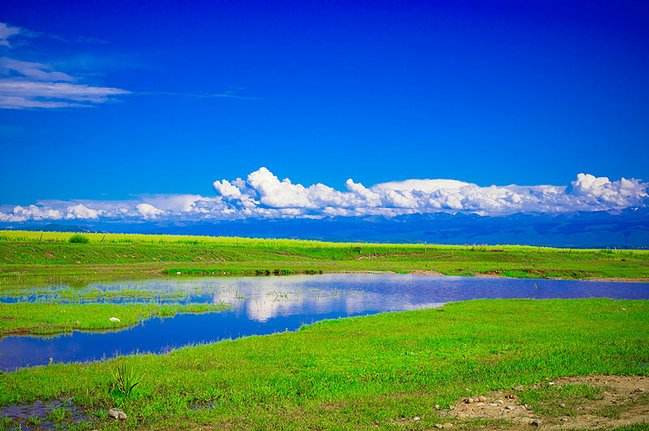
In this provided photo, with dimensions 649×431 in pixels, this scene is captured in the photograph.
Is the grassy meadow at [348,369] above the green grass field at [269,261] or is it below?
below

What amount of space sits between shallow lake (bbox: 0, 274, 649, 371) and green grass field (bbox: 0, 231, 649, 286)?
7.19 meters

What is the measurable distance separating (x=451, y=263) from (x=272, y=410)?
3010 inches

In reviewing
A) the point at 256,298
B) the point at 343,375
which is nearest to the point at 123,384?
A: the point at 343,375

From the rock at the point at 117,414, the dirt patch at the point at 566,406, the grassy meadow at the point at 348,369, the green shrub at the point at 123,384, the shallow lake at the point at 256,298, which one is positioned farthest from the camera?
the shallow lake at the point at 256,298

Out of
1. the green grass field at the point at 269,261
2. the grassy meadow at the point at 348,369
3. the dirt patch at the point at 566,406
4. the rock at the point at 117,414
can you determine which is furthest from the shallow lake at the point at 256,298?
the dirt patch at the point at 566,406

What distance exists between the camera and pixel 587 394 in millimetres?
19328

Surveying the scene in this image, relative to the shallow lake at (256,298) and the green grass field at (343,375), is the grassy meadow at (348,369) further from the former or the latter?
the shallow lake at (256,298)

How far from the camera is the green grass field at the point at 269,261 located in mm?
70625

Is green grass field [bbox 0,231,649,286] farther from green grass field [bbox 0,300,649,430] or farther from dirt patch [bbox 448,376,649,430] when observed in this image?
dirt patch [bbox 448,376,649,430]

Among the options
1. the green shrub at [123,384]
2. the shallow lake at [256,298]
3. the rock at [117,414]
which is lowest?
the shallow lake at [256,298]

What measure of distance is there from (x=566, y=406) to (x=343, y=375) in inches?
306

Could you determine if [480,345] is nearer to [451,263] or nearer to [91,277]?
[91,277]

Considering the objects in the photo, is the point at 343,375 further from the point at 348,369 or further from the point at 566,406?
the point at 566,406

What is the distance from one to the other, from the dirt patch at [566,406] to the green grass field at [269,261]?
51118 millimetres
